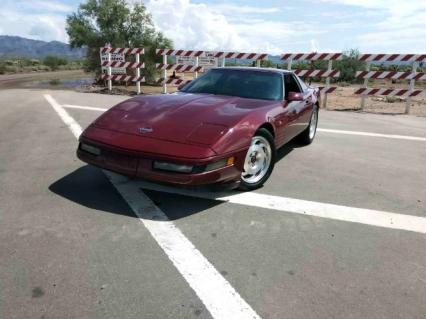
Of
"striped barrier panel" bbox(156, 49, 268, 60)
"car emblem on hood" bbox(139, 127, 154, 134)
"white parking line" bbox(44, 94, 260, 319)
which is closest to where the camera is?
"white parking line" bbox(44, 94, 260, 319)

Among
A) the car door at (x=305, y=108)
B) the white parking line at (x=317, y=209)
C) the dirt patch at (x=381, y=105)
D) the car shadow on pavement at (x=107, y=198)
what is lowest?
the dirt patch at (x=381, y=105)

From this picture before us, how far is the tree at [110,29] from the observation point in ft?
68.8

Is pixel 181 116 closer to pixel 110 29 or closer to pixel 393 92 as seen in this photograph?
pixel 393 92

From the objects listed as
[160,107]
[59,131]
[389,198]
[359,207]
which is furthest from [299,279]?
[59,131]

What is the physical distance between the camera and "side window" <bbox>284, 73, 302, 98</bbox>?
5482mm

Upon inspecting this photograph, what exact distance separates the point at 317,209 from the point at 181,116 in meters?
1.67

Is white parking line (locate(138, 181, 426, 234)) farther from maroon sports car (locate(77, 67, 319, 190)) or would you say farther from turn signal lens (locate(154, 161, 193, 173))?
turn signal lens (locate(154, 161, 193, 173))

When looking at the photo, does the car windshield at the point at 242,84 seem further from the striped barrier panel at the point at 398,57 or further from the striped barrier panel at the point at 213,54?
the striped barrier panel at the point at 213,54

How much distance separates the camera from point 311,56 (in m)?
12.3

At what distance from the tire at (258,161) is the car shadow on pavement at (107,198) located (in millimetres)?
501

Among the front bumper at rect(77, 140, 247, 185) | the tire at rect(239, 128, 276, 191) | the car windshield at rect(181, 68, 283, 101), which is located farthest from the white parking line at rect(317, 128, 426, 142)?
the front bumper at rect(77, 140, 247, 185)

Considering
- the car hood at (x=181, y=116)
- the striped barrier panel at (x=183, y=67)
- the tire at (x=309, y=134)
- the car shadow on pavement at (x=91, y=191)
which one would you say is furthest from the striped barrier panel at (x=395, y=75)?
the car shadow on pavement at (x=91, y=191)

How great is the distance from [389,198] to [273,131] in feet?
4.83

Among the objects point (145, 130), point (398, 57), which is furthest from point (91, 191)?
point (398, 57)
